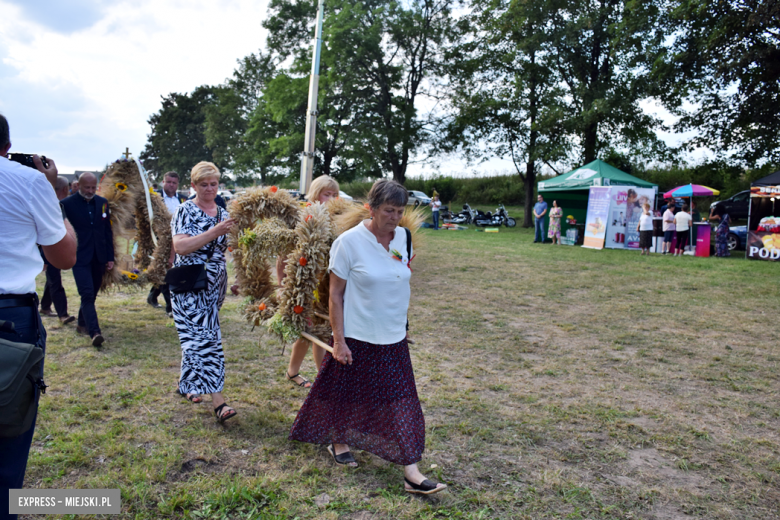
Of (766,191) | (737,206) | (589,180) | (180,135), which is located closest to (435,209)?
(589,180)

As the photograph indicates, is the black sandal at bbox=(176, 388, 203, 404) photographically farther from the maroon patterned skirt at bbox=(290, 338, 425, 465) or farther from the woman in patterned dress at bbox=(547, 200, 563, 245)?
the woman in patterned dress at bbox=(547, 200, 563, 245)

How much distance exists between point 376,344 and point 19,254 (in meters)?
1.78

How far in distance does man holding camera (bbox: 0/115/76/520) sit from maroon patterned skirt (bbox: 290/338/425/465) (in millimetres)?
1590

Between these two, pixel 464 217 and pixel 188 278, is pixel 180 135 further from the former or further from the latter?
pixel 188 278

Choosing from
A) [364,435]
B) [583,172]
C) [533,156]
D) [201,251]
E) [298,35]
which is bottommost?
[364,435]

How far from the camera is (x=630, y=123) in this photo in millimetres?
24828

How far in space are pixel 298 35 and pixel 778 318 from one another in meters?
34.1

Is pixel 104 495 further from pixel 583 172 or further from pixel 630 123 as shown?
pixel 630 123

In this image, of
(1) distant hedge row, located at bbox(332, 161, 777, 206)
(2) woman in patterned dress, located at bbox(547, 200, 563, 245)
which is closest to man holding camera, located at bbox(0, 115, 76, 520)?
(2) woman in patterned dress, located at bbox(547, 200, 563, 245)

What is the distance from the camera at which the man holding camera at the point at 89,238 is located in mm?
5637

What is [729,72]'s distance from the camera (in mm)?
18906

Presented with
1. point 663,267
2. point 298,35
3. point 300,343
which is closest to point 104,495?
point 300,343

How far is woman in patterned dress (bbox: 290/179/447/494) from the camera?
2.93 m

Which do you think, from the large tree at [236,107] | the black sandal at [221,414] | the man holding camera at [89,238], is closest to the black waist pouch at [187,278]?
the black sandal at [221,414]
